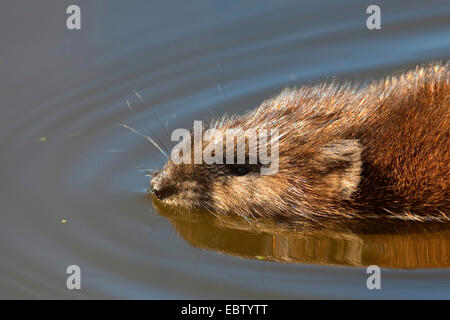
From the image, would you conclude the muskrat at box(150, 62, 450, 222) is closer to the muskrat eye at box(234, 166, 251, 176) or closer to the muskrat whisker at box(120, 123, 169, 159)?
the muskrat eye at box(234, 166, 251, 176)

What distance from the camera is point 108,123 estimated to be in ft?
27.0

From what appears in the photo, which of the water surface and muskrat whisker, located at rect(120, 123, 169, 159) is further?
muskrat whisker, located at rect(120, 123, 169, 159)

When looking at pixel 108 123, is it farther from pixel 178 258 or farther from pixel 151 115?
pixel 178 258

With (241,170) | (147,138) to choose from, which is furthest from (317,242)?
(147,138)

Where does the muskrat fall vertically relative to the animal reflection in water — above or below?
above

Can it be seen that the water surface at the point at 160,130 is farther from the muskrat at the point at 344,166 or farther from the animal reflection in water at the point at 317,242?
the muskrat at the point at 344,166

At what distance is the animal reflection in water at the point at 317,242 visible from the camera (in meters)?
6.49

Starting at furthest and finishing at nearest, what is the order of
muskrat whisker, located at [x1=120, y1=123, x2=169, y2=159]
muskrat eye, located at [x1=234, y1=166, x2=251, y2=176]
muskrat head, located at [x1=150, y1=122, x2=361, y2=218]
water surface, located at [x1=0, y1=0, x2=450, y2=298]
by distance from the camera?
muskrat whisker, located at [x1=120, y1=123, x2=169, y2=159]
muskrat eye, located at [x1=234, y1=166, x2=251, y2=176]
muskrat head, located at [x1=150, y1=122, x2=361, y2=218]
water surface, located at [x1=0, y1=0, x2=450, y2=298]

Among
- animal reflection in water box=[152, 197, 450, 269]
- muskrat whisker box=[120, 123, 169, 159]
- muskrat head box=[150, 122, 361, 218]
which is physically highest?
muskrat whisker box=[120, 123, 169, 159]

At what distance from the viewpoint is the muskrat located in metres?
6.57

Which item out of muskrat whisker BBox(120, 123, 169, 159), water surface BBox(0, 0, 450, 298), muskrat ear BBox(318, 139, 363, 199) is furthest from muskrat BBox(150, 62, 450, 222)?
muskrat whisker BBox(120, 123, 169, 159)

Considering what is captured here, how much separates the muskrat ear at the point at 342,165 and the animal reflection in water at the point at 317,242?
38 centimetres

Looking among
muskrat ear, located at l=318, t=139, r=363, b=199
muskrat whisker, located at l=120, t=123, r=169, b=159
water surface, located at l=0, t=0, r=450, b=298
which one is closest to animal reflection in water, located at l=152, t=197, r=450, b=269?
water surface, located at l=0, t=0, r=450, b=298

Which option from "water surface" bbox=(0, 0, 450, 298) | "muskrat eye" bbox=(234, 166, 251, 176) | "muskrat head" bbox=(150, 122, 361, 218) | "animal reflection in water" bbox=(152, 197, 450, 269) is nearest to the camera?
"water surface" bbox=(0, 0, 450, 298)
